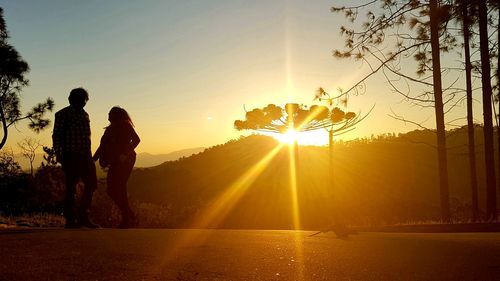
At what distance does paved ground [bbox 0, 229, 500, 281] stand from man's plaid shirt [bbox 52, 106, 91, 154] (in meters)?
1.83

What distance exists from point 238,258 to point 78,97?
4.18 meters

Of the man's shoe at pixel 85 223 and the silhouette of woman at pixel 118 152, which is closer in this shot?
the man's shoe at pixel 85 223

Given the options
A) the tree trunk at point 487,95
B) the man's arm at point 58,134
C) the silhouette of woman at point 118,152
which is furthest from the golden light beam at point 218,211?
the tree trunk at point 487,95

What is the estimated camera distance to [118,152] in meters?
7.64

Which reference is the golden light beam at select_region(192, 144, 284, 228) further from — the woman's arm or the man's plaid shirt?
the man's plaid shirt

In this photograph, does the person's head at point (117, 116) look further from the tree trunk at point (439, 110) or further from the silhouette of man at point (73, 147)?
the tree trunk at point (439, 110)

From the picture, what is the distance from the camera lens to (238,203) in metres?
28.6

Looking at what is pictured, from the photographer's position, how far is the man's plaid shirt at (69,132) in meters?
7.12

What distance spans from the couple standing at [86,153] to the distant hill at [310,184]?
1201 cm

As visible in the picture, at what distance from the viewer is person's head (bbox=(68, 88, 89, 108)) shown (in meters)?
7.27

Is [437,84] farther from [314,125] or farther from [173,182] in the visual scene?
[173,182]

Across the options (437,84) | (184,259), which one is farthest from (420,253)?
(437,84)

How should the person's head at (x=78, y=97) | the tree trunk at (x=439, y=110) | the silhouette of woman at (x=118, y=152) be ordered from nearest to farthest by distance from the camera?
1. the person's head at (x=78, y=97)
2. the silhouette of woman at (x=118, y=152)
3. the tree trunk at (x=439, y=110)

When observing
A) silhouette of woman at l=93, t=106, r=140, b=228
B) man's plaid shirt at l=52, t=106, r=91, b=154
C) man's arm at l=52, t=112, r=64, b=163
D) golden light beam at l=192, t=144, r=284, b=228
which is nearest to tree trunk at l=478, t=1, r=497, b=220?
golden light beam at l=192, t=144, r=284, b=228
